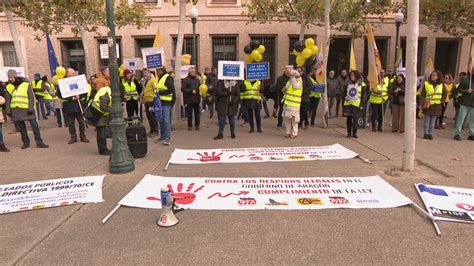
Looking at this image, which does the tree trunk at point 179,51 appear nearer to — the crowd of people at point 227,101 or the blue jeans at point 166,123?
the crowd of people at point 227,101

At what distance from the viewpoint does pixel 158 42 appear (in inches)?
454

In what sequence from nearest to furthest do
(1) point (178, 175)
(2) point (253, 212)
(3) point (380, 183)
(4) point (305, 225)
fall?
(4) point (305, 225) < (2) point (253, 212) < (3) point (380, 183) < (1) point (178, 175)

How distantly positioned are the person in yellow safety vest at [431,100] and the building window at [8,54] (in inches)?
892

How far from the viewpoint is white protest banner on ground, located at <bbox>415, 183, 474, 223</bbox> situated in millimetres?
4238

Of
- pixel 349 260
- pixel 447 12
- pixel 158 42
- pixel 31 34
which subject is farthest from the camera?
pixel 31 34

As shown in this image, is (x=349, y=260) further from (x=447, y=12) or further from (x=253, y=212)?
(x=447, y=12)

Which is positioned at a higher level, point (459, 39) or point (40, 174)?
point (459, 39)

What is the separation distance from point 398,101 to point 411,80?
4.38m

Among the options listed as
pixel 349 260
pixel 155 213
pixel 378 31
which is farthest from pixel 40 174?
pixel 378 31

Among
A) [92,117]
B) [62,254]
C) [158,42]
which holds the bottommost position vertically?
[62,254]

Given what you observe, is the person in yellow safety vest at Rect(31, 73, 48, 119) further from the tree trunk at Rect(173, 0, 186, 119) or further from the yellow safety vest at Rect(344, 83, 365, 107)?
the yellow safety vest at Rect(344, 83, 365, 107)

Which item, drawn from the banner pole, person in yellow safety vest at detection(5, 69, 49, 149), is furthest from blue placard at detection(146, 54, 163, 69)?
the banner pole

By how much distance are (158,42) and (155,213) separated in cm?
826

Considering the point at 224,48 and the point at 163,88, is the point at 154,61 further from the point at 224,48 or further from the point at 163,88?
the point at 224,48
